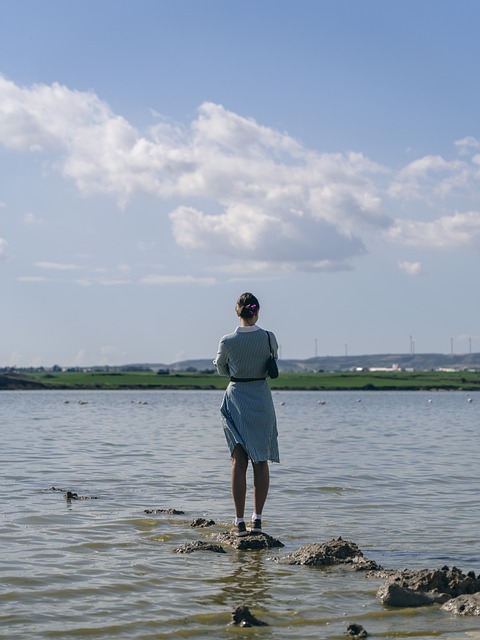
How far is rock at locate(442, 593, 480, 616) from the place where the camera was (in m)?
7.38

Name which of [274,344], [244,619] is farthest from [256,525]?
[244,619]

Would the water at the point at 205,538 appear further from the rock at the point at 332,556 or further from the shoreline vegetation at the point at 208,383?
the shoreline vegetation at the point at 208,383

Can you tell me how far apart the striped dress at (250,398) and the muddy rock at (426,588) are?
275 centimetres

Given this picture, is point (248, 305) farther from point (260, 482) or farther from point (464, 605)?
point (464, 605)

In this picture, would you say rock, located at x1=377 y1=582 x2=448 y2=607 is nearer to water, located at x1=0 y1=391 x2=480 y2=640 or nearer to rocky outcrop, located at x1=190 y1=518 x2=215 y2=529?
Result: water, located at x1=0 y1=391 x2=480 y2=640

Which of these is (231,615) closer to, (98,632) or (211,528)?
(98,632)

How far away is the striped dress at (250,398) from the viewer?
10469mm

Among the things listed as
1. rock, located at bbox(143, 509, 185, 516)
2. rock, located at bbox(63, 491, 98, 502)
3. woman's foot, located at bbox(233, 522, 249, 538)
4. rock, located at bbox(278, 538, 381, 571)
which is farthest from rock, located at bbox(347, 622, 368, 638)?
rock, located at bbox(63, 491, 98, 502)

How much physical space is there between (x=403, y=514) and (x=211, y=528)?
2857 millimetres

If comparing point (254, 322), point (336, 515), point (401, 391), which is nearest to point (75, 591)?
point (254, 322)

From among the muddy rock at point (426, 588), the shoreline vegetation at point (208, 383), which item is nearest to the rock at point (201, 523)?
the muddy rock at point (426, 588)

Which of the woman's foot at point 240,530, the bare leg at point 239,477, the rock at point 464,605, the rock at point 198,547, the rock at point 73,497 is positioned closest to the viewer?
the rock at point 464,605

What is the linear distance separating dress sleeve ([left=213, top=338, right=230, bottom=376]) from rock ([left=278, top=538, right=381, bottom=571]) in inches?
87.8

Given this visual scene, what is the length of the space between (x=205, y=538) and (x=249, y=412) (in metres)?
1.51
